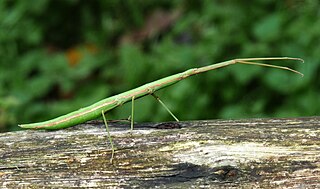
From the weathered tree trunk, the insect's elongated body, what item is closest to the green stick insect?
the insect's elongated body

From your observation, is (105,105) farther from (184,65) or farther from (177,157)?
(184,65)

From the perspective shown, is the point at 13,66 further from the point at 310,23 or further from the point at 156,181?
the point at 156,181

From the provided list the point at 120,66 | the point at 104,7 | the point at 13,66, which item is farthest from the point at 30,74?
the point at 104,7

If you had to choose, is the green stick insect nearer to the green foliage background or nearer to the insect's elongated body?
the insect's elongated body

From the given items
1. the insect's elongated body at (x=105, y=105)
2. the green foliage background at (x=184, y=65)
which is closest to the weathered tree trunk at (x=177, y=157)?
the insect's elongated body at (x=105, y=105)

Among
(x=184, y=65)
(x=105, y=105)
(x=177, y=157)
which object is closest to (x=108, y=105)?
(x=105, y=105)
